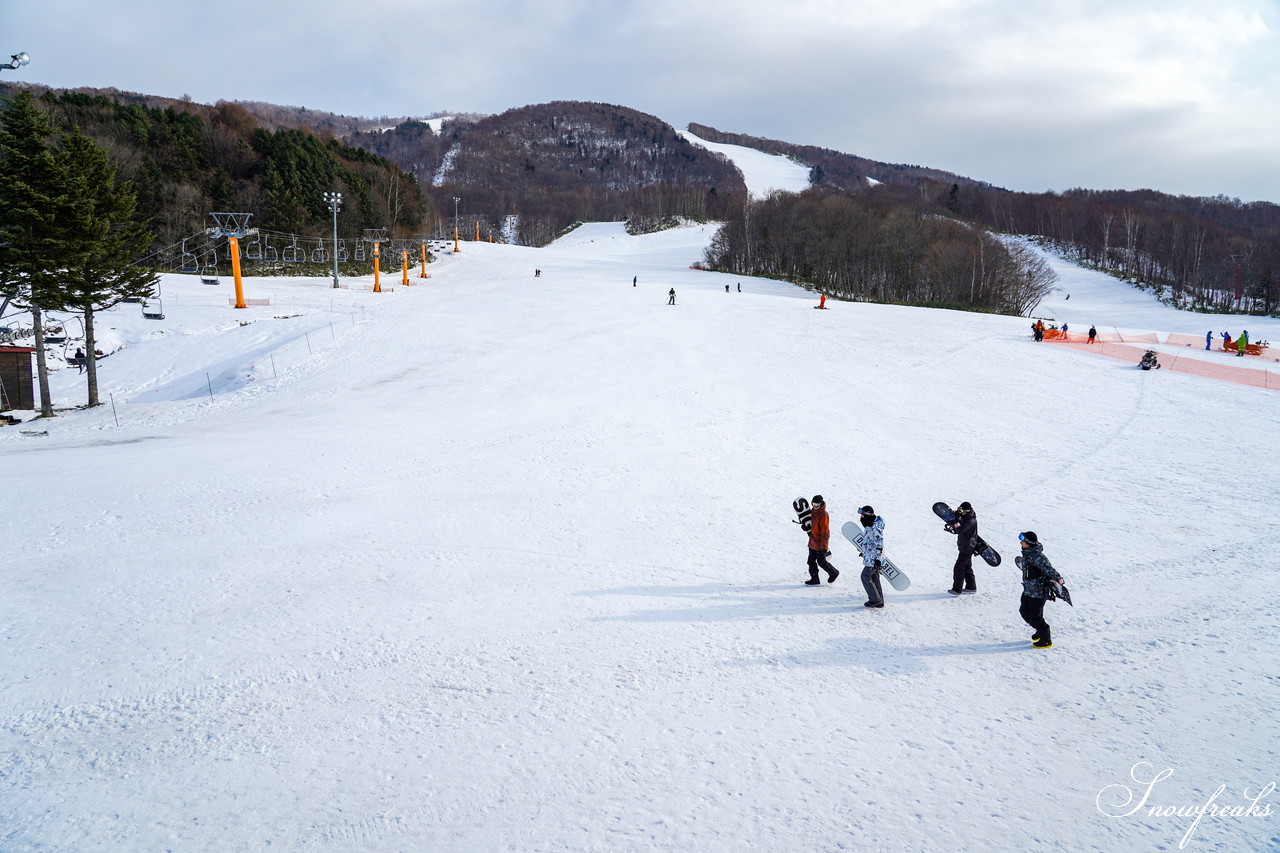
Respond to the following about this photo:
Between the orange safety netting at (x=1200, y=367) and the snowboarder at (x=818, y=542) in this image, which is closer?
the snowboarder at (x=818, y=542)

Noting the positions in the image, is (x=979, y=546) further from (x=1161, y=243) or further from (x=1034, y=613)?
(x=1161, y=243)

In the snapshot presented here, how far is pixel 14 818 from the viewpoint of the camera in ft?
15.9

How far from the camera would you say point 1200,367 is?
85.5 ft

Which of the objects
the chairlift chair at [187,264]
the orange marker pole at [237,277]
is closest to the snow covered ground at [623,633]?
the orange marker pole at [237,277]

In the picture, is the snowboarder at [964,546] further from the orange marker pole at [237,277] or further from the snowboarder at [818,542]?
the orange marker pole at [237,277]

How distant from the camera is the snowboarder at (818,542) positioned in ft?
30.1

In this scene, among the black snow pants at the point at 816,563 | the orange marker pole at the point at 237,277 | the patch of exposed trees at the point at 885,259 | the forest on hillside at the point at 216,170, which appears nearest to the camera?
the black snow pants at the point at 816,563

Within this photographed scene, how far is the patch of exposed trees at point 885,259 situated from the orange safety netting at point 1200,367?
1851 cm

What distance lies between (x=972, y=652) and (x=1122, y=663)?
64.6 inches

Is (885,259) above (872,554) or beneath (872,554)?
above

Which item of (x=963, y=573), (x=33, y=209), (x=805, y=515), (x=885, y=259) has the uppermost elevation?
(x=885, y=259)

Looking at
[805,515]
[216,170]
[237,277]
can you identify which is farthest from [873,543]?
[216,170]

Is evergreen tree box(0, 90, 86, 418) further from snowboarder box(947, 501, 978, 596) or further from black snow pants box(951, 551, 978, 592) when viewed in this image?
black snow pants box(951, 551, 978, 592)

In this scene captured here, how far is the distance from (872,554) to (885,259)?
58.0 m
